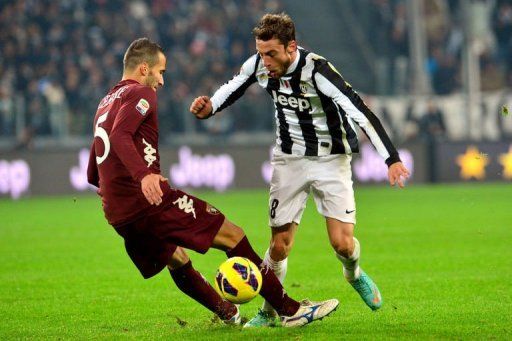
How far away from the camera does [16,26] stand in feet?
89.1

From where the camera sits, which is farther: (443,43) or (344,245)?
(443,43)

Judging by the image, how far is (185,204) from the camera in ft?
22.5

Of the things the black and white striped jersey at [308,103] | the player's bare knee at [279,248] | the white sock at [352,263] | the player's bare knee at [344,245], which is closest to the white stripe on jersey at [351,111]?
the black and white striped jersey at [308,103]

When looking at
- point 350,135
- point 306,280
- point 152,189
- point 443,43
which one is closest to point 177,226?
point 152,189

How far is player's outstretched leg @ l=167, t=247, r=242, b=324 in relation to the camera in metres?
7.20

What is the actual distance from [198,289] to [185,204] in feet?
2.27

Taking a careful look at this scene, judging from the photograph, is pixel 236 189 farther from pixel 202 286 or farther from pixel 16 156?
pixel 202 286

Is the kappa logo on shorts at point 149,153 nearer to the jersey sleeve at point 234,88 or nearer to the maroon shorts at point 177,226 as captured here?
the maroon shorts at point 177,226

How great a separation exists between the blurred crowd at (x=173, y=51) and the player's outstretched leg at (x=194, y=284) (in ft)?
55.5

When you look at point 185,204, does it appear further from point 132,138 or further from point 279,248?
point 279,248

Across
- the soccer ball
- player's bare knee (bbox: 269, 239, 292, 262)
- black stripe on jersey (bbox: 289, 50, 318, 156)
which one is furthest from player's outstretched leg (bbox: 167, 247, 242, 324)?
black stripe on jersey (bbox: 289, 50, 318, 156)

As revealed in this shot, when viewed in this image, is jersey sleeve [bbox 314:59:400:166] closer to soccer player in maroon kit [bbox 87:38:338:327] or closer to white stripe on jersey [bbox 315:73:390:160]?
white stripe on jersey [bbox 315:73:390:160]

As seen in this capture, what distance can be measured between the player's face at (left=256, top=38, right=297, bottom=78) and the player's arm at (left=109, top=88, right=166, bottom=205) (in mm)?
884

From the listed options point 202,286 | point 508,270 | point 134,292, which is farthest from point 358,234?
point 202,286
